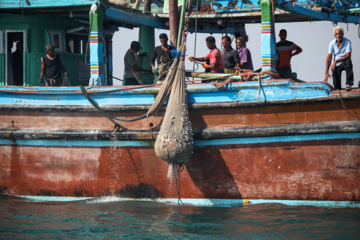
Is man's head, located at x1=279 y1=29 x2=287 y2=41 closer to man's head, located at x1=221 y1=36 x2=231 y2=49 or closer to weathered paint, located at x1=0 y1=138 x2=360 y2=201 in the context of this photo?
man's head, located at x1=221 y1=36 x2=231 y2=49

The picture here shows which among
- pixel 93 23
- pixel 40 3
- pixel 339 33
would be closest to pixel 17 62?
pixel 40 3

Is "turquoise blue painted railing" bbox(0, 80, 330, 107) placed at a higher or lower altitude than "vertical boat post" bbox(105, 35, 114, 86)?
lower

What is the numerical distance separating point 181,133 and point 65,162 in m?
2.23

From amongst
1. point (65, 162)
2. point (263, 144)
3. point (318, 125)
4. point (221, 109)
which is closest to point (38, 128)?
point (65, 162)

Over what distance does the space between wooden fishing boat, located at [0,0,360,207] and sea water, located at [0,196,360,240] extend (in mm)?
357

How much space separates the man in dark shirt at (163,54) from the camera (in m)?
8.88

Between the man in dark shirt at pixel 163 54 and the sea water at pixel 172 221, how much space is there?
2260mm

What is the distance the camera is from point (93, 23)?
8922 mm

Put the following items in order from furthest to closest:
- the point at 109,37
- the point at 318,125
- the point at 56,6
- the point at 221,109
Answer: the point at 109,37, the point at 56,6, the point at 221,109, the point at 318,125

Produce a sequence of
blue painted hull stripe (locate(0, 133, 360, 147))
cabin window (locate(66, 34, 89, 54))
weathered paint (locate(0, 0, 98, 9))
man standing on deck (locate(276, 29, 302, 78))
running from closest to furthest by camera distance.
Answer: blue painted hull stripe (locate(0, 133, 360, 147)), weathered paint (locate(0, 0, 98, 9)), man standing on deck (locate(276, 29, 302, 78)), cabin window (locate(66, 34, 89, 54))

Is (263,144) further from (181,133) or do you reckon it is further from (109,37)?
(109,37)

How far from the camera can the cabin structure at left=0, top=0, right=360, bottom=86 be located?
8914 mm

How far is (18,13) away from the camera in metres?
10.3

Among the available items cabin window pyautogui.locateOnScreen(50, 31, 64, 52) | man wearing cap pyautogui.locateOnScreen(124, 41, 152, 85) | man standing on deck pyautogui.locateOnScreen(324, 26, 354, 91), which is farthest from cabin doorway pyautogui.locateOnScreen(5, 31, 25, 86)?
man standing on deck pyautogui.locateOnScreen(324, 26, 354, 91)
